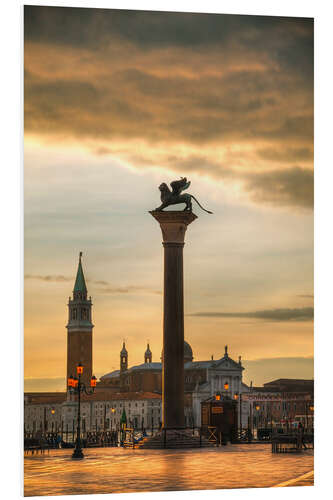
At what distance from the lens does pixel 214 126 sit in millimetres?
18797

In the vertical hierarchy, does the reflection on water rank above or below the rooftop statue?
below

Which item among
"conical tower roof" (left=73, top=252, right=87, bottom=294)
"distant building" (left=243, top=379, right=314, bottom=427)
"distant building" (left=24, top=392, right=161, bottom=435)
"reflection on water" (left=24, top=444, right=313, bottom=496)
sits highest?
"conical tower roof" (left=73, top=252, right=87, bottom=294)

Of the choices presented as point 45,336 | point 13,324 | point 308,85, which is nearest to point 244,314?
point 45,336

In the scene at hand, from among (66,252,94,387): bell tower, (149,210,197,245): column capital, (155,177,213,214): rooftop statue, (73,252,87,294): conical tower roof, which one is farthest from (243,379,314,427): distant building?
(155,177,213,214): rooftop statue

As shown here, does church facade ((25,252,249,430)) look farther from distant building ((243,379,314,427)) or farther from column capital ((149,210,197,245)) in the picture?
column capital ((149,210,197,245))

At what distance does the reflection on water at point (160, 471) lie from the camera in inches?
560

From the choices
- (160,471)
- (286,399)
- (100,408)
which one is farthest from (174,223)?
(100,408)

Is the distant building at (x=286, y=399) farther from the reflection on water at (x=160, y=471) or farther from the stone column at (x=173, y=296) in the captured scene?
the reflection on water at (x=160, y=471)

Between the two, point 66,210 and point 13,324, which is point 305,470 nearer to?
point 13,324

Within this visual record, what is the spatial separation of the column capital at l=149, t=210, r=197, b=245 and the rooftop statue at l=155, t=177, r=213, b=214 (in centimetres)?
14

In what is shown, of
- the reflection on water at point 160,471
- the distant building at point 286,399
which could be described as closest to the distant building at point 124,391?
the distant building at point 286,399

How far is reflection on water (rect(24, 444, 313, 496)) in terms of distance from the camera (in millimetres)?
14216

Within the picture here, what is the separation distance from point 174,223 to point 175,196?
65 cm
